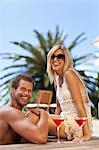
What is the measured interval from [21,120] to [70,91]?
0.55m

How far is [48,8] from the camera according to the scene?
12125 millimetres

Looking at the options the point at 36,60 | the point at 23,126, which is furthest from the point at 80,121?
the point at 36,60

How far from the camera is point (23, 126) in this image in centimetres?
211

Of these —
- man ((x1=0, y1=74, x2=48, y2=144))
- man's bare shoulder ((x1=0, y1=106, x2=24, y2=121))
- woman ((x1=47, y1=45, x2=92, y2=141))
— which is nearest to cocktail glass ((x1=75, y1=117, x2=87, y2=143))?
woman ((x1=47, y1=45, x2=92, y2=141))

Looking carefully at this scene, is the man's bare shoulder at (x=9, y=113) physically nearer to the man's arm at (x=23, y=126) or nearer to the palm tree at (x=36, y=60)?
the man's arm at (x=23, y=126)

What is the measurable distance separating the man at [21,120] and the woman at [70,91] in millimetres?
332

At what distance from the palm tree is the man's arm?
436 inches

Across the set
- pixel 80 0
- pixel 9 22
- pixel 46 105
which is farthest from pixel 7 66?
pixel 46 105

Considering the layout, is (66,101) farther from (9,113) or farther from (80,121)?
(9,113)

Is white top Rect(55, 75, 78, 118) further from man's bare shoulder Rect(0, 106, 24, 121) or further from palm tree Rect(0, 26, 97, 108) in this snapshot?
palm tree Rect(0, 26, 97, 108)

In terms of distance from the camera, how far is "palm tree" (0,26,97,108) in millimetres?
13516

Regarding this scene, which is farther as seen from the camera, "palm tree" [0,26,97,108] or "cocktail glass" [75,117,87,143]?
"palm tree" [0,26,97,108]

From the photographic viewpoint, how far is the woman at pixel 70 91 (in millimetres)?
2498

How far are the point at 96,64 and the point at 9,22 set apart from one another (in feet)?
12.9
